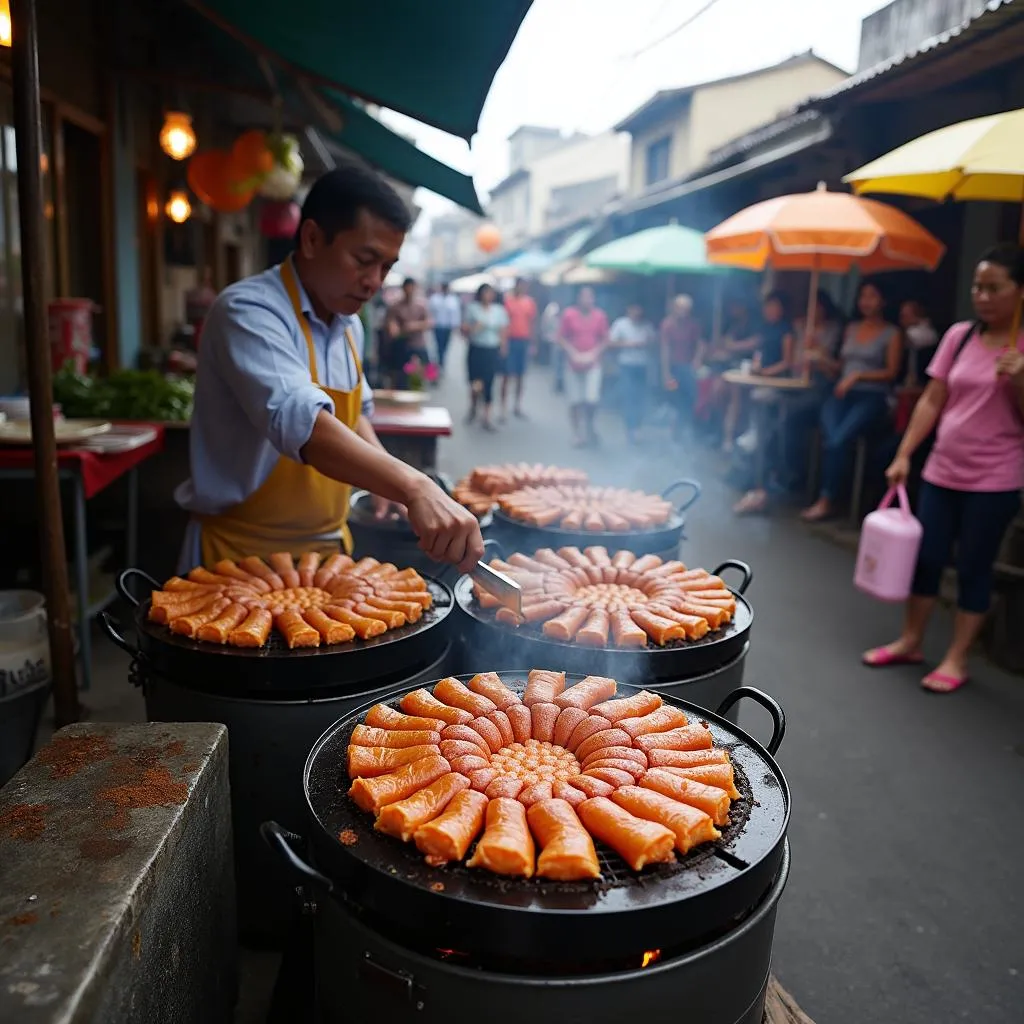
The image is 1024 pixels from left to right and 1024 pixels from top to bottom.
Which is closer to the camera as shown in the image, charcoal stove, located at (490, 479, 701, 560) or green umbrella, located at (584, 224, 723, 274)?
charcoal stove, located at (490, 479, 701, 560)

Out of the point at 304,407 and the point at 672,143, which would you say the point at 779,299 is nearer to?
the point at 304,407

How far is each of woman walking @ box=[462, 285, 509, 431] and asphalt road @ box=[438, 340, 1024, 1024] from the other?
9292 mm

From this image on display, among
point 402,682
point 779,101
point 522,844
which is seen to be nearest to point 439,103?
point 402,682

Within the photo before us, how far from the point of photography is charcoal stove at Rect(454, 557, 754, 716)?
2.91m

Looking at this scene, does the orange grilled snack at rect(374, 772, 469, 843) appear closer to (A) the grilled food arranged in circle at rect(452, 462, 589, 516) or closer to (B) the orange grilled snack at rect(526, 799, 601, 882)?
(B) the orange grilled snack at rect(526, 799, 601, 882)

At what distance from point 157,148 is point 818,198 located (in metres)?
7.62

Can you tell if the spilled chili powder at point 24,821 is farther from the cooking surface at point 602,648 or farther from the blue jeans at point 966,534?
the blue jeans at point 966,534

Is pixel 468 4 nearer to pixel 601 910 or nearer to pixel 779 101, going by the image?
pixel 601 910

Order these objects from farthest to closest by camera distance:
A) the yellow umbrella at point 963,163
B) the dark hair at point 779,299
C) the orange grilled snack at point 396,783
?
the dark hair at point 779,299 → the yellow umbrella at point 963,163 → the orange grilled snack at point 396,783

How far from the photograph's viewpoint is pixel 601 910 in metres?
1.69

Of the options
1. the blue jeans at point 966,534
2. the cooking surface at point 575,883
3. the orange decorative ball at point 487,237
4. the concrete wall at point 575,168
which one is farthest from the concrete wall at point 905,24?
the concrete wall at point 575,168

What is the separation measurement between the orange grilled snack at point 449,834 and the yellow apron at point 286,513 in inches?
74.7

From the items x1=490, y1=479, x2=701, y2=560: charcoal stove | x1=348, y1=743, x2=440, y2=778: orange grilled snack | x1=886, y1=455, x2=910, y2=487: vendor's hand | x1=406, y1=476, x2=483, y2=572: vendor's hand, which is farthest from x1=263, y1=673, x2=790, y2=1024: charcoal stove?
x1=886, y1=455, x2=910, y2=487: vendor's hand

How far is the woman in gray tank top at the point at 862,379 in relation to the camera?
10117 mm
